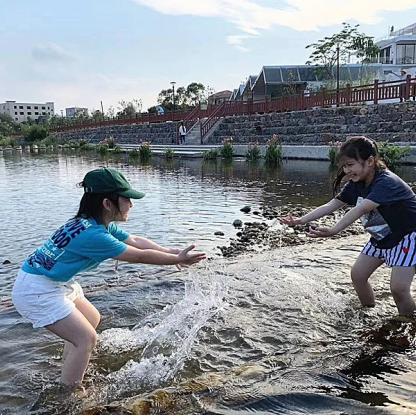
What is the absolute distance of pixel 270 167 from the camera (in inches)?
866

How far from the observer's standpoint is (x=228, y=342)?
4.57 metres

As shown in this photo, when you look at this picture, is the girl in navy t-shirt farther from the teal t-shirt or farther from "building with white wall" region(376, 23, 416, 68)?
"building with white wall" region(376, 23, 416, 68)

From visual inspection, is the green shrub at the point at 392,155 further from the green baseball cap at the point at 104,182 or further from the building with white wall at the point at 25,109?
the building with white wall at the point at 25,109

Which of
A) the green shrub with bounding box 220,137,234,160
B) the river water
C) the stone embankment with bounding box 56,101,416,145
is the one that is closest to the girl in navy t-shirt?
the river water

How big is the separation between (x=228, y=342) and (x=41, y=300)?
1.88 metres

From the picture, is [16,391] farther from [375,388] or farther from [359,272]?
[359,272]

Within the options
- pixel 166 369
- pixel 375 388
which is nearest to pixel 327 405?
pixel 375 388

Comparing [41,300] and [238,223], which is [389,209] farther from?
[238,223]

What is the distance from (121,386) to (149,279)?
294cm

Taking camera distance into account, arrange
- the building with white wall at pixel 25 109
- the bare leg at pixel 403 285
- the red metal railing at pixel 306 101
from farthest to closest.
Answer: the building with white wall at pixel 25 109
the red metal railing at pixel 306 101
the bare leg at pixel 403 285

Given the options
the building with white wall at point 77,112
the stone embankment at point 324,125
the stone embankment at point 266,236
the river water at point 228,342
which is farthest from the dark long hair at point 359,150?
the building with white wall at point 77,112

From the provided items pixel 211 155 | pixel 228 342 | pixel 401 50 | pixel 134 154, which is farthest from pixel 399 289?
pixel 401 50

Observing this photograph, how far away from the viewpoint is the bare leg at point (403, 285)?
4.34 m

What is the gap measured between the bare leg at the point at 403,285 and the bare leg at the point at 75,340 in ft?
8.77
